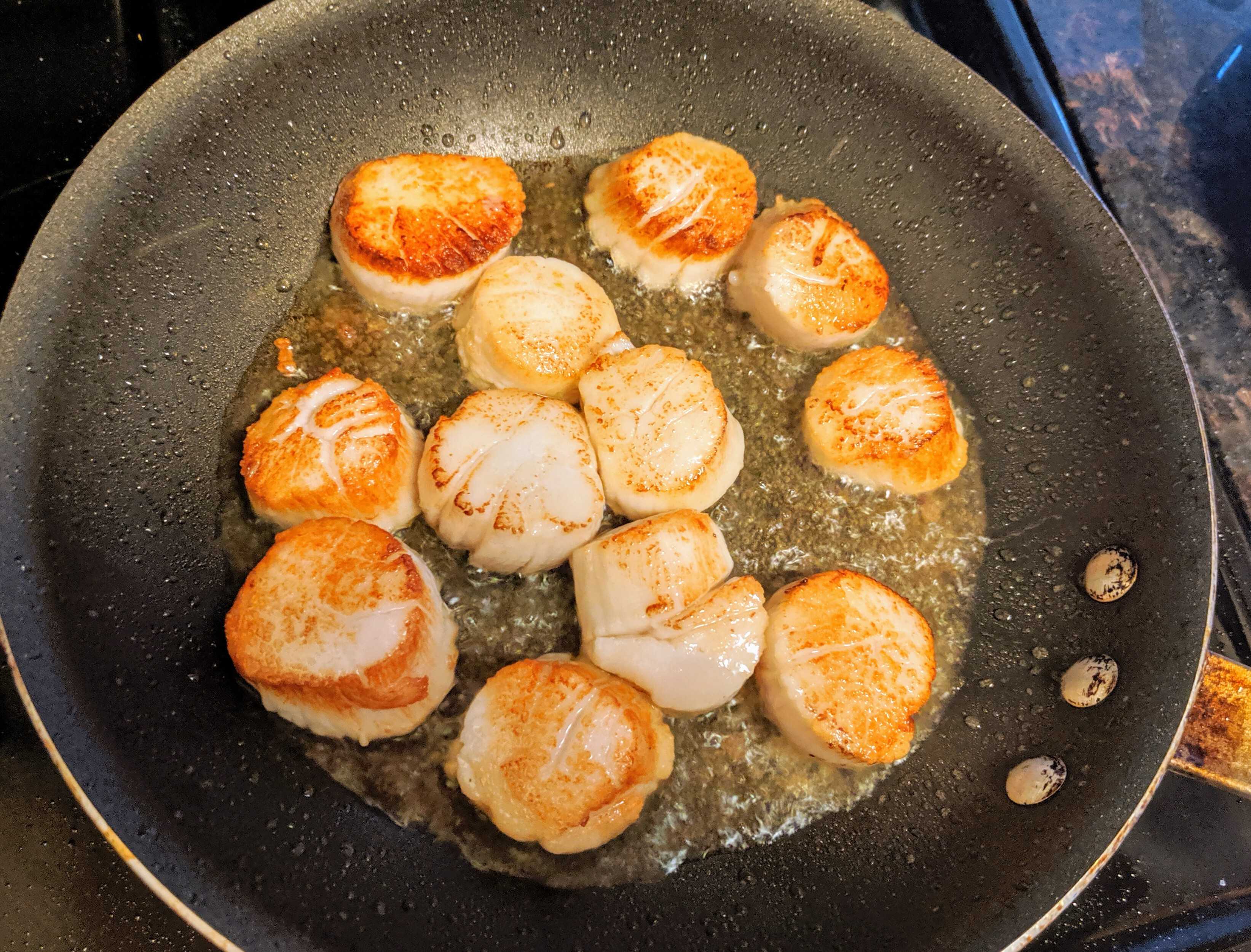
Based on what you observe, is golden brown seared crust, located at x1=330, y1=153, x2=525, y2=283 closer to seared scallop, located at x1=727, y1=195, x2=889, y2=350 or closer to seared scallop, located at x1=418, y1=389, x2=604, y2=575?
seared scallop, located at x1=418, y1=389, x2=604, y2=575

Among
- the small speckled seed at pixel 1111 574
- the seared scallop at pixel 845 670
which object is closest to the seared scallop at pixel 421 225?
the seared scallop at pixel 845 670

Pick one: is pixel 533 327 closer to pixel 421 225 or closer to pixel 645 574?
pixel 421 225

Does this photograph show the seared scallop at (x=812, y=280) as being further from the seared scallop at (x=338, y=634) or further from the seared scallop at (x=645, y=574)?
the seared scallop at (x=338, y=634)

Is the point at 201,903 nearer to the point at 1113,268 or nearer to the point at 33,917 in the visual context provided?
the point at 33,917

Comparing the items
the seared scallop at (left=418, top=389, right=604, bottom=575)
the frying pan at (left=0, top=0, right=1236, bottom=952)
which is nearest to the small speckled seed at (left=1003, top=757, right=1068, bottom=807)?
the frying pan at (left=0, top=0, right=1236, bottom=952)

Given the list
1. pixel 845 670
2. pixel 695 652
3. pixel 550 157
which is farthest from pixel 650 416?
pixel 550 157
